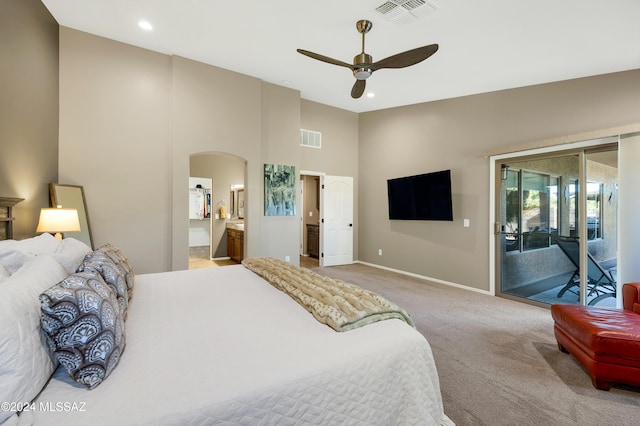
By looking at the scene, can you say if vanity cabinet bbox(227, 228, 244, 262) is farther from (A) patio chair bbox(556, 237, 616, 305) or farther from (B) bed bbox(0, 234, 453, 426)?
(A) patio chair bbox(556, 237, 616, 305)

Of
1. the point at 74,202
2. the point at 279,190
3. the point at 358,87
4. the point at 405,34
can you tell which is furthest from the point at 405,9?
the point at 74,202

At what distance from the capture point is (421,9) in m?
2.85

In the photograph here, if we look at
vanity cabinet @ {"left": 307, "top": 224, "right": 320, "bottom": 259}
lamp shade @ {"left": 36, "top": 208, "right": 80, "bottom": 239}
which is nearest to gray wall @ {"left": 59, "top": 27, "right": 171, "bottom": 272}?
lamp shade @ {"left": 36, "top": 208, "right": 80, "bottom": 239}

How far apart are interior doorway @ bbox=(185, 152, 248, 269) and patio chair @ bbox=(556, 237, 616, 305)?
6.09 meters

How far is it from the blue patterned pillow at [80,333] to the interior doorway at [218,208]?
576 cm

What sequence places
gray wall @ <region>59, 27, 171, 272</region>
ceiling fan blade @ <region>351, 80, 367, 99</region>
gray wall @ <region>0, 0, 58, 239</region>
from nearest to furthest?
gray wall @ <region>0, 0, 58, 239</region> < ceiling fan blade @ <region>351, 80, 367, 99</region> < gray wall @ <region>59, 27, 171, 272</region>

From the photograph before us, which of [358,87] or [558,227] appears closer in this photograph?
[358,87]

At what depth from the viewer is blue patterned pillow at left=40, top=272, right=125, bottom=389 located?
0.98 m

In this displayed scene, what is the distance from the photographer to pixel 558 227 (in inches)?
148

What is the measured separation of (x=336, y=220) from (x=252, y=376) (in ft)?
17.7

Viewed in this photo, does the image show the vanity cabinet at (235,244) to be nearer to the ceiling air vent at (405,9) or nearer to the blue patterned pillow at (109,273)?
the blue patterned pillow at (109,273)

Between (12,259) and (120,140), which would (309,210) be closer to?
(120,140)

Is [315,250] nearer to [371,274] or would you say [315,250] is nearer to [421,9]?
[371,274]

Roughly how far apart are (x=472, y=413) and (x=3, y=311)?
2391 mm
